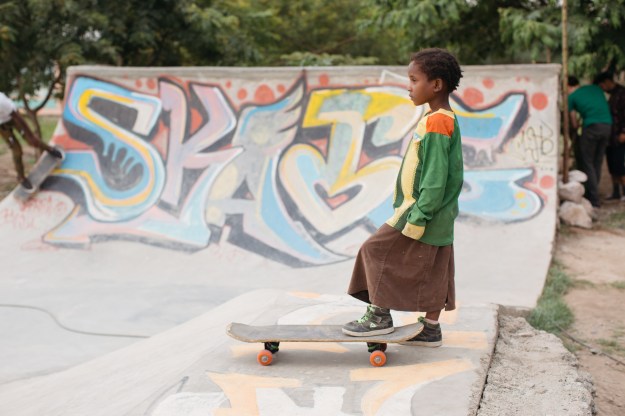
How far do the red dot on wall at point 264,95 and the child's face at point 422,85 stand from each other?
5367 millimetres

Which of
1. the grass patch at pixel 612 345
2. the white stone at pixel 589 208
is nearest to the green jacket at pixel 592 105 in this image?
the white stone at pixel 589 208

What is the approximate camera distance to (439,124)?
3.50 m

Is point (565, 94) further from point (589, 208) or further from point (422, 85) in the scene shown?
point (422, 85)

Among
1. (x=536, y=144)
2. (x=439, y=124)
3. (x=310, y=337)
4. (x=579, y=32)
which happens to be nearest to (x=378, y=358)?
(x=310, y=337)

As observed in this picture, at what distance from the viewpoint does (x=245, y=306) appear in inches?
209

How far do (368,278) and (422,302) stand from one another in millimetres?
307

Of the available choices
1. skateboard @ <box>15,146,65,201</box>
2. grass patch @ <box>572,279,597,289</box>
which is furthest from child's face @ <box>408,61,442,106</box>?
skateboard @ <box>15,146,65,201</box>

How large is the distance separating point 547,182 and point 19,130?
6.82m

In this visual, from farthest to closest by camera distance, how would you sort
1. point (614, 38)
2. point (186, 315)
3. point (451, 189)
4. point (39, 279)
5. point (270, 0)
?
1. point (270, 0)
2. point (614, 38)
3. point (39, 279)
4. point (186, 315)
5. point (451, 189)

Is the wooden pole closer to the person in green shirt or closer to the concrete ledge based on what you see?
the person in green shirt

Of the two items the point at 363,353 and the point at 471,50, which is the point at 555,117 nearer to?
the point at 471,50

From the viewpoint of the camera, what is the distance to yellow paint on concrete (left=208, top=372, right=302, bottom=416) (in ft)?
10.3

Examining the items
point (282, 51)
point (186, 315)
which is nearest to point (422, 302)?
A: point (186, 315)

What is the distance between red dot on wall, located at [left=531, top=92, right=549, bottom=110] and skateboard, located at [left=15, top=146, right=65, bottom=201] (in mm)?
6020
